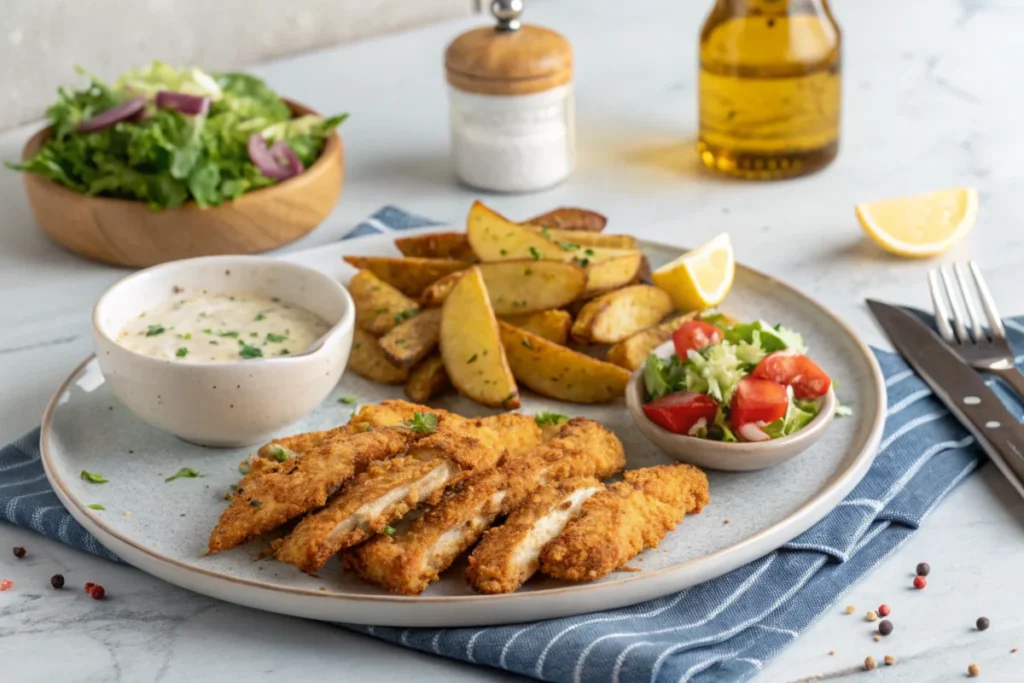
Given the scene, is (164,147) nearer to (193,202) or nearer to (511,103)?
(193,202)

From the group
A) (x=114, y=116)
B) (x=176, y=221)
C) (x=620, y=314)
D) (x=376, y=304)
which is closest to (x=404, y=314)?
(x=376, y=304)

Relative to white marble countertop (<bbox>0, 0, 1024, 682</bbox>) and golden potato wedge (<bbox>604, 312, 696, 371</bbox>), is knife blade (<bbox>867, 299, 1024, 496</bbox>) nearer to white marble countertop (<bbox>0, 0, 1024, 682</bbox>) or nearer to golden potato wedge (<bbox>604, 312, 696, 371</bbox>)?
white marble countertop (<bbox>0, 0, 1024, 682</bbox>)

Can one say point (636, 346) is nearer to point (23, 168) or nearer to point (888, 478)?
point (888, 478)

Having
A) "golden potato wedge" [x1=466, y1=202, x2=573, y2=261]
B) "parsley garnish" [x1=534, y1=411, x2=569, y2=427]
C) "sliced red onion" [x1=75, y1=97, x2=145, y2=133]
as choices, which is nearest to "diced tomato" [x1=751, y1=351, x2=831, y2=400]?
"parsley garnish" [x1=534, y1=411, x2=569, y2=427]

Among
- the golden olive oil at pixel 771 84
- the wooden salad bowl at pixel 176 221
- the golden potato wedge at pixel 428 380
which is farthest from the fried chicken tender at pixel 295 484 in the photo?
the golden olive oil at pixel 771 84

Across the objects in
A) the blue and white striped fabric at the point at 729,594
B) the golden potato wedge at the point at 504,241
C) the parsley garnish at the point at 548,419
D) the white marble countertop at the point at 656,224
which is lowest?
the white marble countertop at the point at 656,224

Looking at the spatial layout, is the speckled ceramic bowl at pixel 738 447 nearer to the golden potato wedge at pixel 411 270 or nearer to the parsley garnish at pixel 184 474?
the golden potato wedge at pixel 411 270
